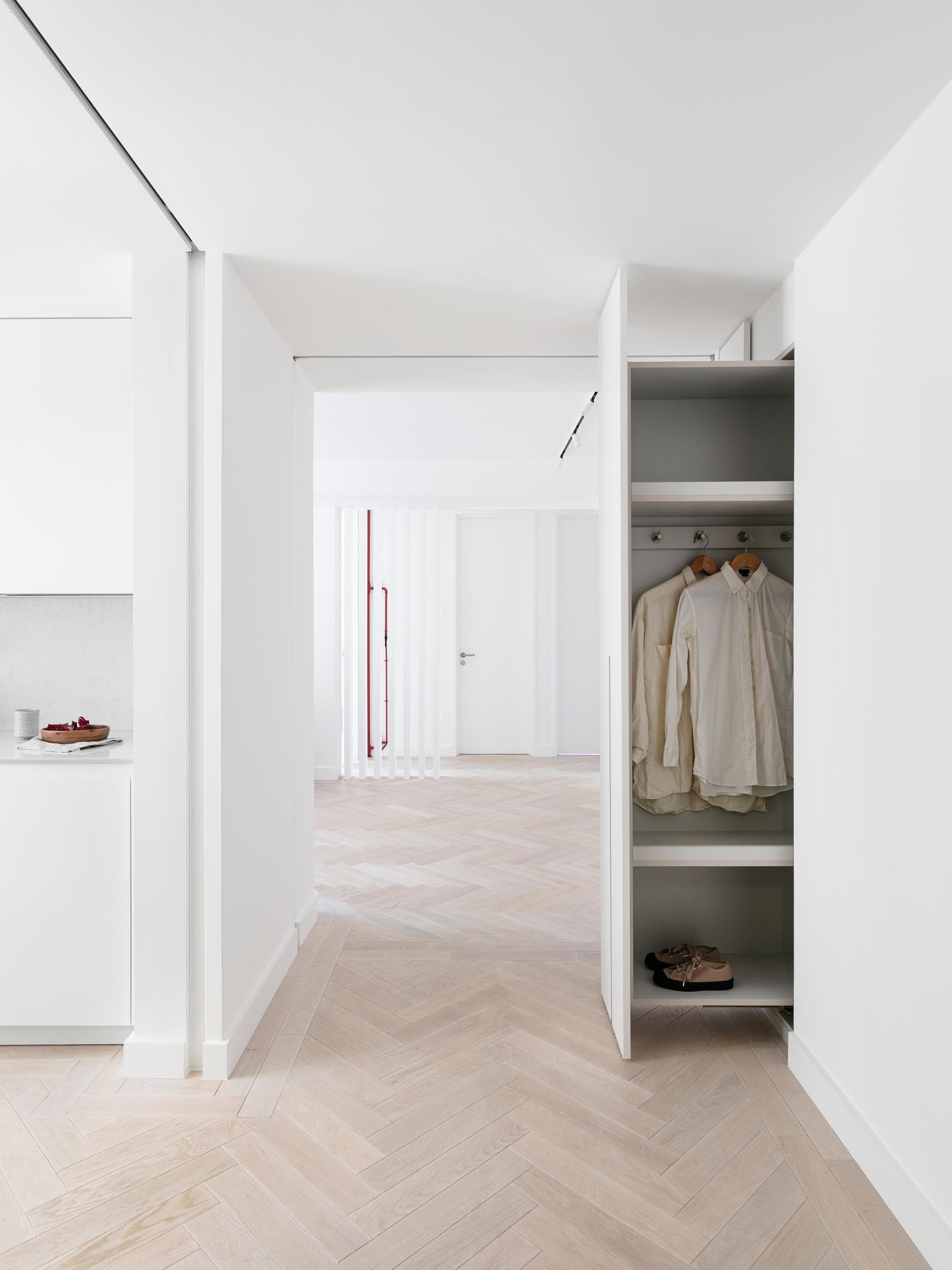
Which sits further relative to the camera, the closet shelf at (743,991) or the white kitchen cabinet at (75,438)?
the white kitchen cabinet at (75,438)

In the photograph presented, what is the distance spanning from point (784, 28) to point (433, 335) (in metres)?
1.81

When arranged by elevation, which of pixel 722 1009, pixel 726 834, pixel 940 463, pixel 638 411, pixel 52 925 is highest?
pixel 638 411

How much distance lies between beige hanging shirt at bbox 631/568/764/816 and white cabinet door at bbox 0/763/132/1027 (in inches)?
68.6

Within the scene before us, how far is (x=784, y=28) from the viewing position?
1514 mm

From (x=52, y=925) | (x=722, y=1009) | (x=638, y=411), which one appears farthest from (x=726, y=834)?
(x=52, y=925)

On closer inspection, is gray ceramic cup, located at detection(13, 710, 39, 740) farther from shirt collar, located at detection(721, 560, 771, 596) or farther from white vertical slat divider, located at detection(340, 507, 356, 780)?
white vertical slat divider, located at detection(340, 507, 356, 780)

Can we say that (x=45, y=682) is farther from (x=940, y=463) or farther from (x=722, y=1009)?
(x=940, y=463)

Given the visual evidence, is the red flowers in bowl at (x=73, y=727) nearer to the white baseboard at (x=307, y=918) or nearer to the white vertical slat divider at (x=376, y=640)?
the white baseboard at (x=307, y=918)

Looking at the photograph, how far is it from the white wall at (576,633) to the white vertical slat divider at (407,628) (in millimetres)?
1690

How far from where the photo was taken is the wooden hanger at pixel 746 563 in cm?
292

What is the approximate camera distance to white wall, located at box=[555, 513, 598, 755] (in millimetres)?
8180

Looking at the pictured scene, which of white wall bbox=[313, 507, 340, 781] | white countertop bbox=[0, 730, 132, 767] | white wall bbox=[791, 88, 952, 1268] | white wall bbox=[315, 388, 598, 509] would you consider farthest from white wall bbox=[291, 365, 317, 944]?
white wall bbox=[313, 507, 340, 781]

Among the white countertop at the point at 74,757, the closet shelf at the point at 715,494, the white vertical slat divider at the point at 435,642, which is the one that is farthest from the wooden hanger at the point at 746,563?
the white vertical slat divider at the point at 435,642

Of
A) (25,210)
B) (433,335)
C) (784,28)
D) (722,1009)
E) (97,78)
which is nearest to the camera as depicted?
(784,28)
